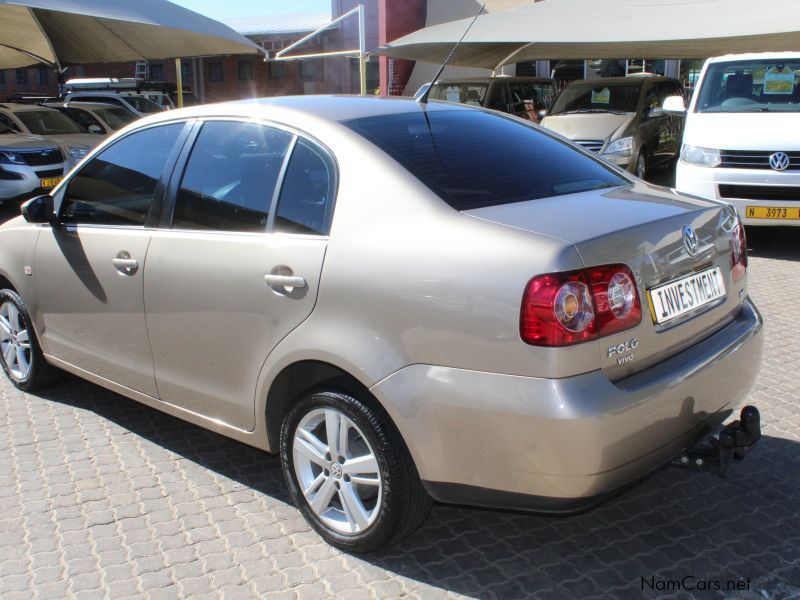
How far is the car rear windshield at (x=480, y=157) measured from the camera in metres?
2.97

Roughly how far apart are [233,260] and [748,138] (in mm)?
6552

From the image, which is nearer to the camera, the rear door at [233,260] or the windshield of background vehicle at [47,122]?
the rear door at [233,260]

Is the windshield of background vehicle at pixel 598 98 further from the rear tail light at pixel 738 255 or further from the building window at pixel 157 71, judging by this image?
the building window at pixel 157 71

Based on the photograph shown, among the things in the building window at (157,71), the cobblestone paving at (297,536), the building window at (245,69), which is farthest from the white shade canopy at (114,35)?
the building window at (157,71)

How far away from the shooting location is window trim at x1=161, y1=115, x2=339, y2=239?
9.99 ft

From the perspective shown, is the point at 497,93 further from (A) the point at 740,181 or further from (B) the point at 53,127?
(B) the point at 53,127

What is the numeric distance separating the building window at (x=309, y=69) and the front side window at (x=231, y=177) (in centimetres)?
3271

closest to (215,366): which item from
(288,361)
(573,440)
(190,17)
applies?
(288,361)

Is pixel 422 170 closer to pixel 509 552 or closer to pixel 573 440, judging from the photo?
pixel 573 440

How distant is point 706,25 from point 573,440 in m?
13.1

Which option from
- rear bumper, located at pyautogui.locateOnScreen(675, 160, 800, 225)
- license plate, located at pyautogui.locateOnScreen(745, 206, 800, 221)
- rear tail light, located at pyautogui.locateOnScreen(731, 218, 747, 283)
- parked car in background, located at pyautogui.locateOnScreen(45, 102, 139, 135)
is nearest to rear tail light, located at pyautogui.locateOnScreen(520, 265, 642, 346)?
rear tail light, located at pyautogui.locateOnScreen(731, 218, 747, 283)

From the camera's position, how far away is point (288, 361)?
299 centimetres

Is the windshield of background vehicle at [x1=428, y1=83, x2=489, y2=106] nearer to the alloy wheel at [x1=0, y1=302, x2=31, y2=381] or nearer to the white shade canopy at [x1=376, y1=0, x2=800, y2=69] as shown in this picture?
the white shade canopy at [x1=376, y1=0, x2=800, y2=69]

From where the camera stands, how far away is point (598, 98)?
13281 mm
